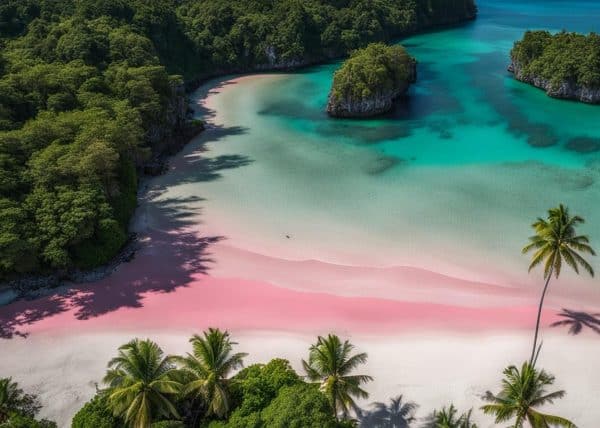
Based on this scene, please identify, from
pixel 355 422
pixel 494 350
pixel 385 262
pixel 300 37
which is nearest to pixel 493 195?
pixel 385 262

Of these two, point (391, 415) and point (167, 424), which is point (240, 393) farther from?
point (391, 415)

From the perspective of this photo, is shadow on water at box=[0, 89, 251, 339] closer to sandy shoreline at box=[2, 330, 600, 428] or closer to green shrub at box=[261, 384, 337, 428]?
sandy shoreline at box=[2, 330, 600, 428]

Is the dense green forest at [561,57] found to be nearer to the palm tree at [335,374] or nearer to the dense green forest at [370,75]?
the dense green forest at [370,75]

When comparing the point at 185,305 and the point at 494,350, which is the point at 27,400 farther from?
the point at 494,350

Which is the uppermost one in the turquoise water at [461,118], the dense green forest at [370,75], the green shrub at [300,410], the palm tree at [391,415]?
the dense green forest at [370,75]

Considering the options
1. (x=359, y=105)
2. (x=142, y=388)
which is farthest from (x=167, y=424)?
(x=359, y=105)

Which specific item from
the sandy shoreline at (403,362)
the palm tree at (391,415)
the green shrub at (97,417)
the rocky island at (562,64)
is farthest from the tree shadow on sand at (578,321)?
the rocky island at (562,64)
